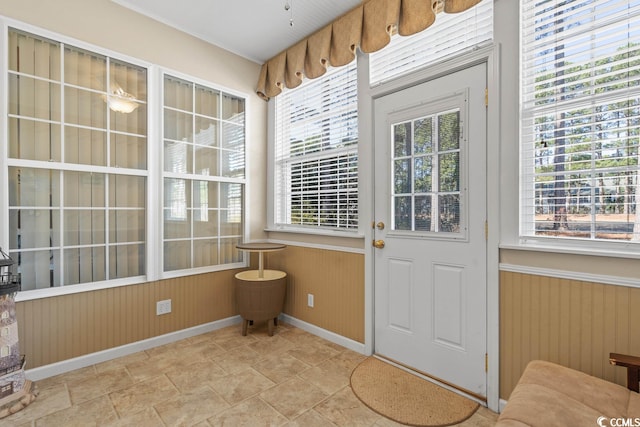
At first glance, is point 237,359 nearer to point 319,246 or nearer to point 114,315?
point 114,315

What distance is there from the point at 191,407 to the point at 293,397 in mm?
615

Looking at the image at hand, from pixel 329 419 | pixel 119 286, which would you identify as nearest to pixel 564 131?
pixel 329 419

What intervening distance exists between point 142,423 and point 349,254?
Result: 5.78ft

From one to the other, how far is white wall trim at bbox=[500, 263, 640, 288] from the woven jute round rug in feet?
2.87

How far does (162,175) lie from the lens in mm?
2723

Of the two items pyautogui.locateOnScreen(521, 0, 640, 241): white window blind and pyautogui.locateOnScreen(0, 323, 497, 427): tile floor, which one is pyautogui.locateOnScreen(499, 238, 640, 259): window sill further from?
pyautogui.locateOnScreen(0, 323, 497, 427): tile floor

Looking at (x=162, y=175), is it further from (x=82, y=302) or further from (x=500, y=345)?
(x=500, y=345)

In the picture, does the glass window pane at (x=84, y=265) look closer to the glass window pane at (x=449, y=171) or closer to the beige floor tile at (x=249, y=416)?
the beige floor tile at (x=249, y=416)

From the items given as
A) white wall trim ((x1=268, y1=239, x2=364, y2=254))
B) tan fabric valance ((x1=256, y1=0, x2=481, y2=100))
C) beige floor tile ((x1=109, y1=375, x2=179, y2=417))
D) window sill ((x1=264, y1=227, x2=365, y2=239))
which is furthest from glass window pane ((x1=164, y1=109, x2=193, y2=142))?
beige floor tile ((x1=109, y1=375, x2=179, y2=417))

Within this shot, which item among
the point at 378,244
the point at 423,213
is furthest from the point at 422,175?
the point at 378,244

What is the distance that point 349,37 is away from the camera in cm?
244

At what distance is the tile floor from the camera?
1.77 m

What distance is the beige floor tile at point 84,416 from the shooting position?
1.73 metres

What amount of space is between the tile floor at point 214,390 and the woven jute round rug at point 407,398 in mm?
63
